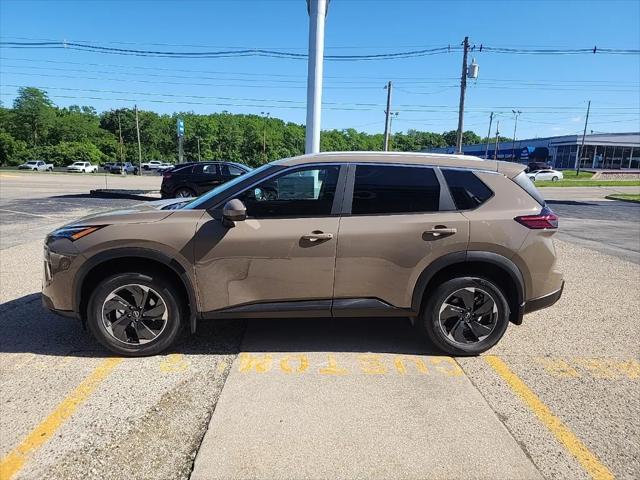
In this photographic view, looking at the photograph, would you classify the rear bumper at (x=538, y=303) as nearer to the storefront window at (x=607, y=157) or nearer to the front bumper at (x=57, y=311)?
the front bumper at (x=57, y=311)

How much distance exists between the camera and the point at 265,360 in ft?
12.6

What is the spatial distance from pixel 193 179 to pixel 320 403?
1493cm

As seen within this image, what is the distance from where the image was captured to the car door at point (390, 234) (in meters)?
3.78

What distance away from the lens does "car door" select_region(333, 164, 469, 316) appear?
3.78m

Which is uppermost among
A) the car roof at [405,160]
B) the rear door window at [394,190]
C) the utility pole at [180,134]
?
the utility pole at [180,134]

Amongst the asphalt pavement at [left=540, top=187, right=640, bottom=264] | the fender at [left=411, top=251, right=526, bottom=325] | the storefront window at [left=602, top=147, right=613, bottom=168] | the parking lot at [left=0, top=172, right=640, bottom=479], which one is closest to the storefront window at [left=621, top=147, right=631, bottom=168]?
the storefront window at [left=602, top=147, right=613, bottom=168]

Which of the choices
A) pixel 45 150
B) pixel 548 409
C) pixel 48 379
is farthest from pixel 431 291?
pixel 45 150

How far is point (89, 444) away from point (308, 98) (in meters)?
11.2

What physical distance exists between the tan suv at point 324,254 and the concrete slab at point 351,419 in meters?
0.41

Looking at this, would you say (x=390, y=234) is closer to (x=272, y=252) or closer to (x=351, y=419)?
(x=272, y=252)

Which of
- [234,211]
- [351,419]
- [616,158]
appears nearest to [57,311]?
[234,211]

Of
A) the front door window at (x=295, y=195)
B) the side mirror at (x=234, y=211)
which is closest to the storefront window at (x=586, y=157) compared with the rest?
the front door window at (x=295, y=195)

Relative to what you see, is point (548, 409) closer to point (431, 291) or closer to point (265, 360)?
point (431, 291)

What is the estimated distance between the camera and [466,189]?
3951 mm
